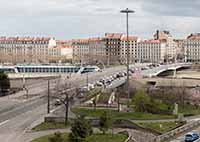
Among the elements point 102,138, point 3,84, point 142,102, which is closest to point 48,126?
point 102,138

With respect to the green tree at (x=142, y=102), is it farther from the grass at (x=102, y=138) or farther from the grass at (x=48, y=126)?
the grass at (x=102, y=138)

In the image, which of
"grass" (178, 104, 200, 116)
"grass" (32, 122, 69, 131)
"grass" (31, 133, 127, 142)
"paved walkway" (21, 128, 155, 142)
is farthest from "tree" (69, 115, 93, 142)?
"grass" (178, 104, 200, 116)

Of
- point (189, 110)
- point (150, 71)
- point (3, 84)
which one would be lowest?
point (189, 110)

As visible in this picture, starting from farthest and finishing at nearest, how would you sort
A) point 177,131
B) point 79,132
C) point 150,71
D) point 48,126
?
point 150,71 < point 48,126 < point 177,131 < point 79,132

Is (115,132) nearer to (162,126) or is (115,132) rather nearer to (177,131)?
(162,126)

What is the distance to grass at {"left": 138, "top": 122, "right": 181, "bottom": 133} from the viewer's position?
132ft

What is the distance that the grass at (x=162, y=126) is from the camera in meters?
40.3

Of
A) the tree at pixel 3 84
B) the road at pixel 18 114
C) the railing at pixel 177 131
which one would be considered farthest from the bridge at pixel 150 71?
the railing at pixel 177 131

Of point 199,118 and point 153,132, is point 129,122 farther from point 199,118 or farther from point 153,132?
point 199,118

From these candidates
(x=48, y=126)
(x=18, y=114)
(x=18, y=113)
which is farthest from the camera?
(x=18, y=113)

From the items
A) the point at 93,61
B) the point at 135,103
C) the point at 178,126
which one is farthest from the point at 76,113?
the point at 93,61

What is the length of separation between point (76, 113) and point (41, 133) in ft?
30.7

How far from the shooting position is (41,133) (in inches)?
1641

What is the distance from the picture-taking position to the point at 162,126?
41.6 metres
